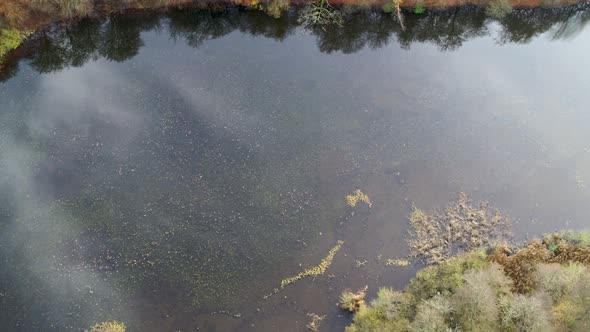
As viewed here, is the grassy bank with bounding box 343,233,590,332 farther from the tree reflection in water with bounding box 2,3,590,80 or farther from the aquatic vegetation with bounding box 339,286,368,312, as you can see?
the tree reflection in water with bounding box 2,3,590,80

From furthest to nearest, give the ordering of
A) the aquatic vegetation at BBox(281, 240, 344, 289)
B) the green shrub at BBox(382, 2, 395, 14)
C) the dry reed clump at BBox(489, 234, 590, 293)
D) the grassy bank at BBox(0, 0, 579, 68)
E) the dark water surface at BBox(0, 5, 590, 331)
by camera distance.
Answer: the green shrub at BBox(382, 2, 395, 14) < the grassy bank at BBox(0, 0, 579, 68) < the aquatic vegetation at BBox(281, 240, 344, 289) < the dark water surface at BBox(0, 5, 590, 331) < the dry reed clump at BBox(489, 234, 590, 293)

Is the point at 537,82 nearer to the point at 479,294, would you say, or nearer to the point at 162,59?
the point at 479,294

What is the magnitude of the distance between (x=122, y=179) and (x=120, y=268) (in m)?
6.76

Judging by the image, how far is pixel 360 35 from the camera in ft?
154

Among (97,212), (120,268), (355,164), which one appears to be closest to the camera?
(120,268)

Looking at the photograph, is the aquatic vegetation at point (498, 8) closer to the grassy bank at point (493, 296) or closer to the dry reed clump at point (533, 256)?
the dry reed clump at point (533, 256)

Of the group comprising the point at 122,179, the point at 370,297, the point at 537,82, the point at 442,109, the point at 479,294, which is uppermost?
the point at 537,82

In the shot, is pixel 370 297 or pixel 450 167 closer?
pixel 370 297

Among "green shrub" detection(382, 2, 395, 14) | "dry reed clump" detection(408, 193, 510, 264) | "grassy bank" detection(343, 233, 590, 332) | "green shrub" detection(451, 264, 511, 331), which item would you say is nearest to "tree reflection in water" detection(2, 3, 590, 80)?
"green shrub" detection(382, 2, 395, 14)

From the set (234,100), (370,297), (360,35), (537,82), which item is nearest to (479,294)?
(370,297)

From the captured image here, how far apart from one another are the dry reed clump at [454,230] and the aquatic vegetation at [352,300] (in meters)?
4.79

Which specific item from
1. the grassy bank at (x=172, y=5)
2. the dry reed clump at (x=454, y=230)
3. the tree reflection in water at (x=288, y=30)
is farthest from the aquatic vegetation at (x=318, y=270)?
the grassy bank at (x=172, y=5)

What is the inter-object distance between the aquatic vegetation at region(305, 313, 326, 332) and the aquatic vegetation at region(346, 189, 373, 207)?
27.3ft

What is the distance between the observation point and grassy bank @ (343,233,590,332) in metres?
24.9
